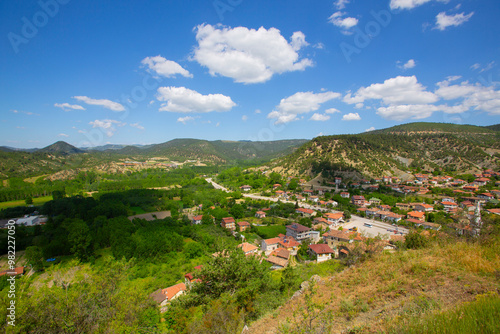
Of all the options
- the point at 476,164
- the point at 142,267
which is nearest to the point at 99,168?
the point at 142,267

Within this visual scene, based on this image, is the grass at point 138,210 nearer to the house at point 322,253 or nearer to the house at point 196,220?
the house at point 196,220

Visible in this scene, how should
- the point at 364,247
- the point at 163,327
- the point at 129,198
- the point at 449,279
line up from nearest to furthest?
the point at 449,279 → the point at 163,327 → the point at 364,247 → the point at 129,198

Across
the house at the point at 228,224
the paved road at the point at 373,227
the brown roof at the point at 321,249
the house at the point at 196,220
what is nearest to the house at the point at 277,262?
the brown roof at the point at 321,249

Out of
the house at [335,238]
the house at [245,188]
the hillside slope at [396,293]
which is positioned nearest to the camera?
the hillside slope at [396,293]

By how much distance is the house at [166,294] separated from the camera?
13502 millimetres

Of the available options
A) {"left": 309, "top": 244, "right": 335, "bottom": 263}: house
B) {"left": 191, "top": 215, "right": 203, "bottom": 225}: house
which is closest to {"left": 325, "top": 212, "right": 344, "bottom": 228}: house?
{"left": 309, "top": 244, "right": 335, "bottom": 263}: house

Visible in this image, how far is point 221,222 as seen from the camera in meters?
33.6

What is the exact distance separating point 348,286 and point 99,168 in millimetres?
109153

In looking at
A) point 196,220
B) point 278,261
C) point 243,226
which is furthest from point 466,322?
point 196,220

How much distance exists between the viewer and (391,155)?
244 ft

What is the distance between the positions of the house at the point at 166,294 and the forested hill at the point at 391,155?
184 feet

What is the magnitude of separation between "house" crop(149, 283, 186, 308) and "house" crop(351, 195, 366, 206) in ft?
124

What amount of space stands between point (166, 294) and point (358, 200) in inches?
1566

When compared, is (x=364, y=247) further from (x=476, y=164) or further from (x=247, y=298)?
(x=476, y=164)
